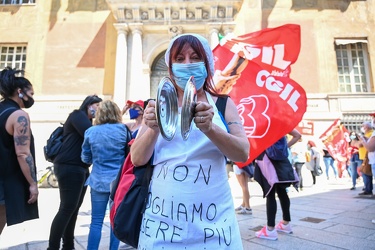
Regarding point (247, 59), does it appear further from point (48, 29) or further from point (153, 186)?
point (48, 29)

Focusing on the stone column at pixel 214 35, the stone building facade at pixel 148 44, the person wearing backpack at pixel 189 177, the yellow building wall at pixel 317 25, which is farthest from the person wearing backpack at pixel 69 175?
the yellow building wall at pixel 317 25

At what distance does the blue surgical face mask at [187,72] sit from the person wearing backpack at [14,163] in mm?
1766

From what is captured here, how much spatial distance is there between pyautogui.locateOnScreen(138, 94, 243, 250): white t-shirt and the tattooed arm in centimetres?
163

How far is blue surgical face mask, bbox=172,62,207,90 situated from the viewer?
1.49m

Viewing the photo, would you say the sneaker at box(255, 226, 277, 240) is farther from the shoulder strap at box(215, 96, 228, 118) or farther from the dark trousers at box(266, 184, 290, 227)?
the shoulder strap at box(215, 96, 228, 118)

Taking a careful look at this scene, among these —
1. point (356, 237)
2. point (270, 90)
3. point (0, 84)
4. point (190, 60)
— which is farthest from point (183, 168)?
point (356, 237)

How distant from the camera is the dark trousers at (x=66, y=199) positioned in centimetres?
286

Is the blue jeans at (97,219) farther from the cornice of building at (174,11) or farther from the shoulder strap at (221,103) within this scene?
the cornice of building at (174,11)

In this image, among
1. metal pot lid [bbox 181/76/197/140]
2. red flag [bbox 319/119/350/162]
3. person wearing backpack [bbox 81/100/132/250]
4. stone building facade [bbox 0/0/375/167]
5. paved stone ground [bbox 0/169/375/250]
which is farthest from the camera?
stone building facade [bbox 0/0/375/167]

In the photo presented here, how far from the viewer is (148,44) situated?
13.4 meters

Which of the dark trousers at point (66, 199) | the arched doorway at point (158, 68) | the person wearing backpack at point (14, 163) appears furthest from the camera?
the arched doorway at point (158, 68)

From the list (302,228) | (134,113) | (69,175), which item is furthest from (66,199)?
(302,228)

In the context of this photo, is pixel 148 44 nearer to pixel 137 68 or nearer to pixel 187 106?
pixel 137 68

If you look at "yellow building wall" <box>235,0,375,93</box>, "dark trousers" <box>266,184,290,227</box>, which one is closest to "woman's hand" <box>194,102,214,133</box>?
"dark trousers" <box>266,184,290,227</box>
